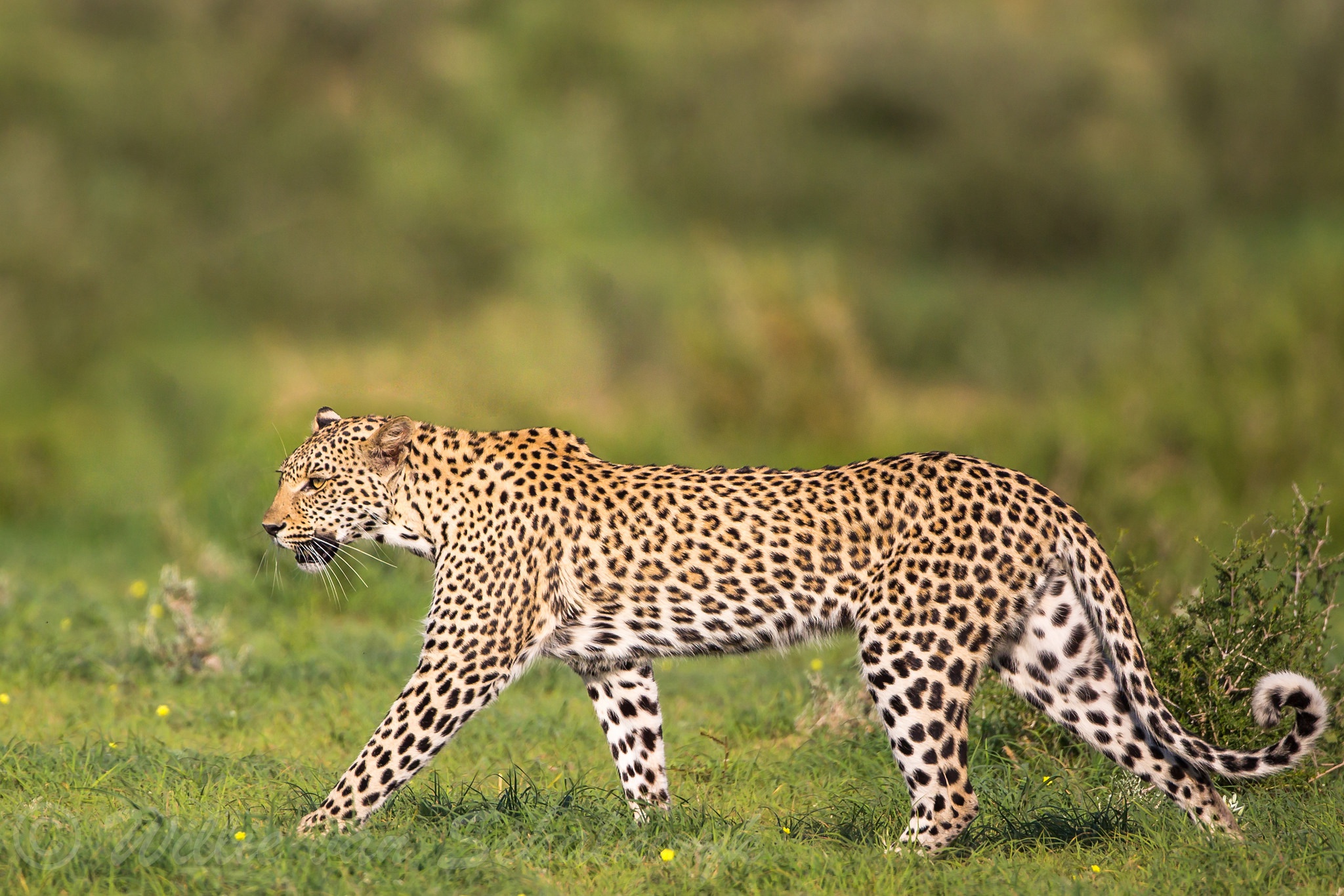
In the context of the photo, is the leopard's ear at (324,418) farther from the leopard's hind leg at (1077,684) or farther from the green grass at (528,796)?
the leopard's hind leg at (1077,684)

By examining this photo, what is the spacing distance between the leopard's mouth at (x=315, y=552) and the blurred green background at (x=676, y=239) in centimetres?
606

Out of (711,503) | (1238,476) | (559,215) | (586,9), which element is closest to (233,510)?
(711,503)

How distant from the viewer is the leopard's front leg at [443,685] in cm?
581

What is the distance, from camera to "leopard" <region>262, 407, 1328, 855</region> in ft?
19.1

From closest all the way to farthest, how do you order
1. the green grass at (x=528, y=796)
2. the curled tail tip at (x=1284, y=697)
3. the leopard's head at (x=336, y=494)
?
the green grass at (x=528, y=796) → the curled tail tip at (x=1284, y=697) → the leopard's head at (x=336, y=494)

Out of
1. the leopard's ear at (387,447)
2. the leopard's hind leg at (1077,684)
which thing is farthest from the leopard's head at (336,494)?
the leopard's hind leg at (1077,684)

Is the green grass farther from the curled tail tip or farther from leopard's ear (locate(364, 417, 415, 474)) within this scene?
leopard's ear (locate(364, 417, 415, 474))

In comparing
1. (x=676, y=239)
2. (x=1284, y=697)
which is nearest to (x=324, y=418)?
(x=1284, y=697)

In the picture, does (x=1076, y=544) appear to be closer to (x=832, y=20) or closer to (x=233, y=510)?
(x=233, y=510)

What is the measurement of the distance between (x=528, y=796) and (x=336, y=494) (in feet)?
4.78

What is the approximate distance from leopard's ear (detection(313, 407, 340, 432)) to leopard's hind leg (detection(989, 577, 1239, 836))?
2.95m

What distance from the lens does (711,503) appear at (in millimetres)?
6266

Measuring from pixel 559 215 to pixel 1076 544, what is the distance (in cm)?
2193

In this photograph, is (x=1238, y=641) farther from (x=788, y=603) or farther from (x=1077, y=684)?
(x=788, y=603)
